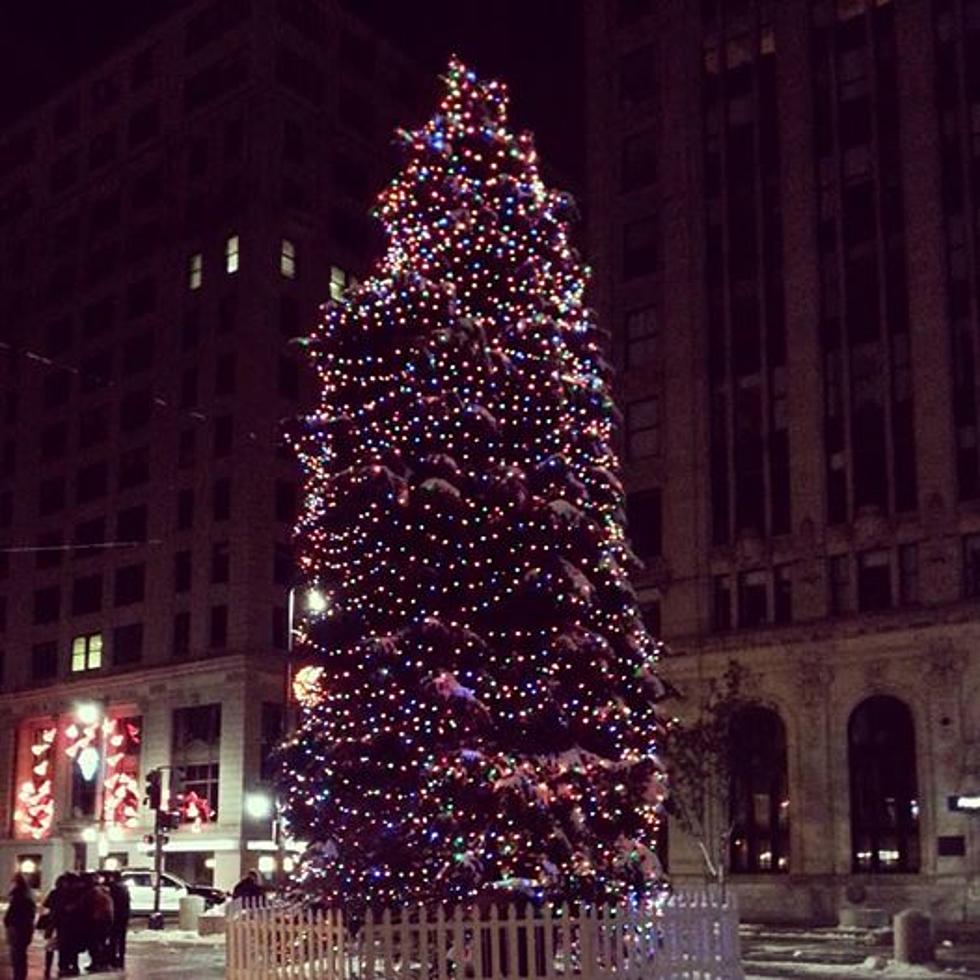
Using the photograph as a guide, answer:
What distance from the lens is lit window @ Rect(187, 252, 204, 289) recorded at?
7638 cm

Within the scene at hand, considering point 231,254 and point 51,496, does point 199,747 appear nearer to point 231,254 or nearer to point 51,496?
point 51,496

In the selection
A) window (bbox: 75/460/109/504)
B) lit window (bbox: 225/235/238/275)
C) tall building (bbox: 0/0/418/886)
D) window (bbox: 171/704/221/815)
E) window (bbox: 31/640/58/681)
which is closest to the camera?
window (bbox: 171/704/221/815)

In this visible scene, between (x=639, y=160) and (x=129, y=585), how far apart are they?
1355 inches

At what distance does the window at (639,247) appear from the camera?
60656 millimetres

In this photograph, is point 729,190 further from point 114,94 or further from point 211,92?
point 114,94

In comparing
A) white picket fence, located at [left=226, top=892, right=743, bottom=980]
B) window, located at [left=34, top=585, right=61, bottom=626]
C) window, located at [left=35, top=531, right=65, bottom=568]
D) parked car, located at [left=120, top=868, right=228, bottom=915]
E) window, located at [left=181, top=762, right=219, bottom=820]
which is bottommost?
parked car, located at [left=120, top=868, right=228, bottom=915]

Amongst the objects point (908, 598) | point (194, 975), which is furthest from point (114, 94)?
point (194, 975)

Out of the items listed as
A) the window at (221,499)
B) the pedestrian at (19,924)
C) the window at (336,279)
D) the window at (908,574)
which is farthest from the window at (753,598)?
the pedestrian at (19,924)

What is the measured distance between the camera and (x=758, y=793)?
52938 millimetres

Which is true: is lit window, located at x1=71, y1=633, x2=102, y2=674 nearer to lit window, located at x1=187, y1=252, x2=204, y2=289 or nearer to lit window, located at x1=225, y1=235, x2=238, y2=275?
lit window, located at x1=187, y1=252, x2=204, y2=289

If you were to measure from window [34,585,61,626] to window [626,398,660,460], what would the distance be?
3650cm

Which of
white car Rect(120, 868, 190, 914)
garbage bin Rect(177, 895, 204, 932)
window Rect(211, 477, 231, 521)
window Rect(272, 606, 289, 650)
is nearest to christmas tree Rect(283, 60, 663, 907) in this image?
garbage bin Rect(177, 895, 204, 932)

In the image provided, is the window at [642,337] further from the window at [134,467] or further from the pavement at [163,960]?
the pavement at [163,960]

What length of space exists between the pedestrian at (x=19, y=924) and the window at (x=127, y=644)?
168ft
